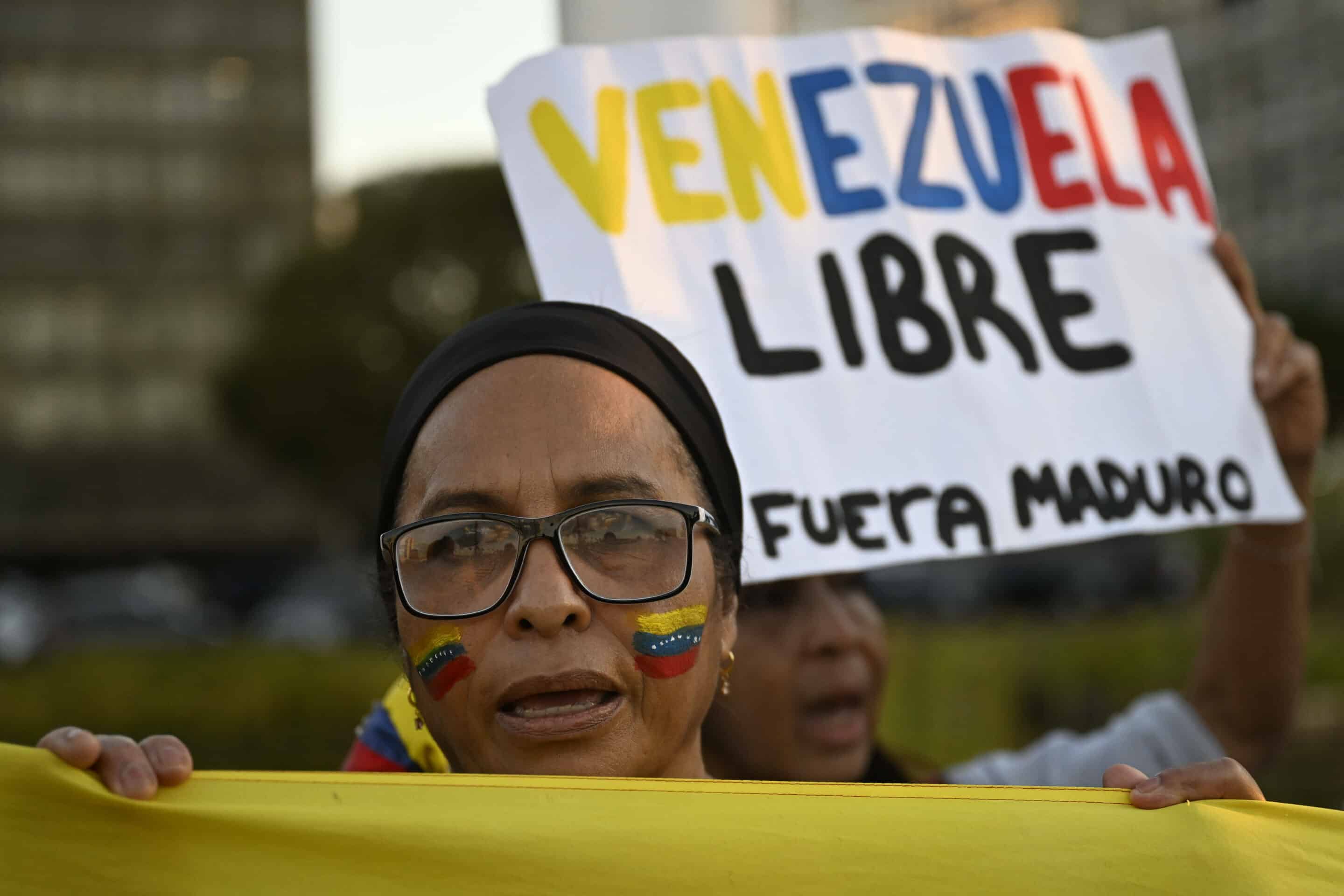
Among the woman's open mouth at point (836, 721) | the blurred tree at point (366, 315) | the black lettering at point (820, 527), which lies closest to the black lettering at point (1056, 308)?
the black lettering at point (820, 527)

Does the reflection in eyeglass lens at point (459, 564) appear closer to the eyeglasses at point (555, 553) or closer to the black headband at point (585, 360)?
the eyeglasses at point (555, 553)

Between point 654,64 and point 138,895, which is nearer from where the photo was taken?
point 138,895

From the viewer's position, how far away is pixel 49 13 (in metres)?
44.8

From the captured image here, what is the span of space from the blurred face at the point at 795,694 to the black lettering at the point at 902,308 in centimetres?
49

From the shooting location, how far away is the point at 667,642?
1.82 meters

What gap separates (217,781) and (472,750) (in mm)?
312

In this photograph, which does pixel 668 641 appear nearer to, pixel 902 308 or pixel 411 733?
pixel 411 733

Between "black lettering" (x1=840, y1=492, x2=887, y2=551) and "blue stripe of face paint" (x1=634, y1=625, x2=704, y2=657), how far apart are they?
0.90 metres

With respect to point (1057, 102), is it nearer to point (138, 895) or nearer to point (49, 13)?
point (138, 895)

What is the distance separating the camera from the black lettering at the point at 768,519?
8.62ft

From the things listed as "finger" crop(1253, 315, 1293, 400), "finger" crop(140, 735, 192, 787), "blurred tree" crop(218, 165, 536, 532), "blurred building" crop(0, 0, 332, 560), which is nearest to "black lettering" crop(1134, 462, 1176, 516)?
"finger" crop(1253, 315, 1293, 400)

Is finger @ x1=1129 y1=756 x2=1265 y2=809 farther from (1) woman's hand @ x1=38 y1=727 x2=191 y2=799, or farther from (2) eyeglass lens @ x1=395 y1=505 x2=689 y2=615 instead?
(1) woman's hand @ x1=38 y1=727 x2=191 y2=799

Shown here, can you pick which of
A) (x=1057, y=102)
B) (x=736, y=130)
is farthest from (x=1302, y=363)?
(x=736, y=130)

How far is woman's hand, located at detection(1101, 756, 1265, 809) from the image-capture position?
169 cm
